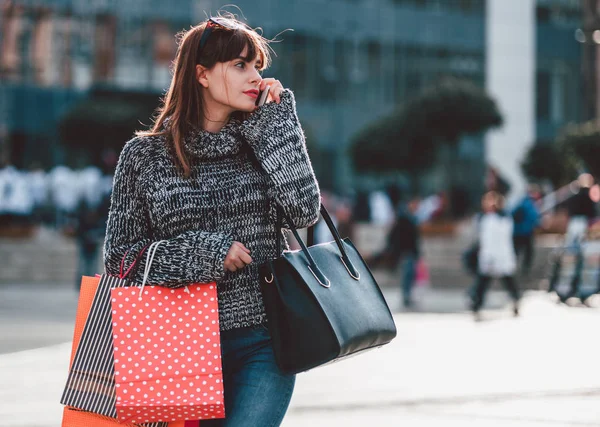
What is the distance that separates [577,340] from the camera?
12.7m

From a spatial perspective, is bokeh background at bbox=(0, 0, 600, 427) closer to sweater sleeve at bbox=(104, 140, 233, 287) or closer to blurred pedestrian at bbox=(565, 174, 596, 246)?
blurred pedestrian at bbox=(565, 174, 596, 246)

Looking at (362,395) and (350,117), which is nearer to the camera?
(362,395)

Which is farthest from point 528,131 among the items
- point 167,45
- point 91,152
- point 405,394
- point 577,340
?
point 405,394

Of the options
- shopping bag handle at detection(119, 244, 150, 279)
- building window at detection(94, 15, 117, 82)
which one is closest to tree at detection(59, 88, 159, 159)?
building window at detection(94, 15, 117, 82)

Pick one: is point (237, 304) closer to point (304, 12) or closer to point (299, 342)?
point (299, 342)

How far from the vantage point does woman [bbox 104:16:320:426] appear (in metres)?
3.53

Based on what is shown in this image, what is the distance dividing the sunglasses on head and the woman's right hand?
0.65m

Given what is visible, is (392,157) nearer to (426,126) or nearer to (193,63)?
(426,126)

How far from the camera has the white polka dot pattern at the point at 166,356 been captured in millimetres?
3396

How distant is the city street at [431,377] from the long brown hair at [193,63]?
144 inches

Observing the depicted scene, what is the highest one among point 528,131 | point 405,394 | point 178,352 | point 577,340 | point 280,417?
point 178,352

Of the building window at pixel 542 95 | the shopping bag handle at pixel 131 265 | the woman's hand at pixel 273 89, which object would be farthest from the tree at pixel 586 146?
the building window at pixel 542 95

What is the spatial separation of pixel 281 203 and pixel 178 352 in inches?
20.8

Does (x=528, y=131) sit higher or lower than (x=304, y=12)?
lower
